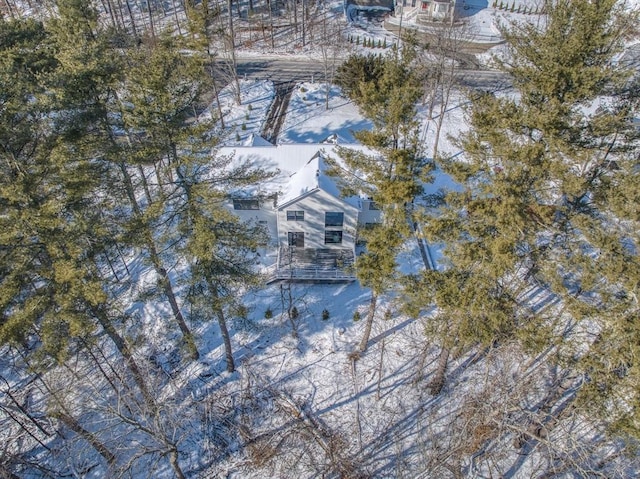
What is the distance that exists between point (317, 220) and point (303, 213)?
798 mm

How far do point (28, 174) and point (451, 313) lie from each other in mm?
12979

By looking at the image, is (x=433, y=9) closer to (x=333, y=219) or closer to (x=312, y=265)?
(x=333, y=219)

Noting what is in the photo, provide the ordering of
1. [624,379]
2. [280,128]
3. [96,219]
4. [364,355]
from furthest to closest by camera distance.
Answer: [280,128]
[364,355]
[96,219]
[624,379]

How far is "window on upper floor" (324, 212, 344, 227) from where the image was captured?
66.7ft

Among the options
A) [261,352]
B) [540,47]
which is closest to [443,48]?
[540,47]

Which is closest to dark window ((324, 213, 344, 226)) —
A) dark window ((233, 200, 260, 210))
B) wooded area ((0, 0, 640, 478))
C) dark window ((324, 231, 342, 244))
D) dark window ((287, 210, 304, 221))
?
dark window ((324, 231, 342, 244))

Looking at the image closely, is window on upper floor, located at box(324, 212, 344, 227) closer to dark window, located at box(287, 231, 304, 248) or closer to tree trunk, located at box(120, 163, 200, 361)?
dark window, located at box(287, 231, 304, 248)

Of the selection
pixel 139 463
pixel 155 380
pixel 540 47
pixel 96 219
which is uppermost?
pixel 540 47

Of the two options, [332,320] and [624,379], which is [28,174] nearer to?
[332,320]

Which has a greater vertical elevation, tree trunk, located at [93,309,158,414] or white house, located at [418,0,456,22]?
white house, located at [418,0,456,22]

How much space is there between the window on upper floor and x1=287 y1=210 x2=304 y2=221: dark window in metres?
1.21

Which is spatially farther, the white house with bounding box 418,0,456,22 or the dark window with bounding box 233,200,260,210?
the white house with bounding box 418,0,456,22

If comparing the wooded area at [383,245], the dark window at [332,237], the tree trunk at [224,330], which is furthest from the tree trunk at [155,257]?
the dark window at [332,237]

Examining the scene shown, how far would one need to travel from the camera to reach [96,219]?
12508 mm
